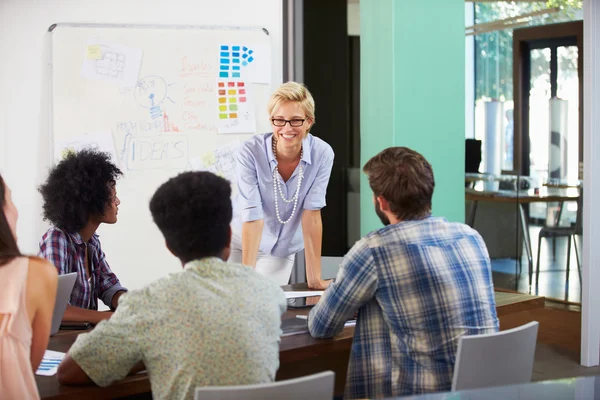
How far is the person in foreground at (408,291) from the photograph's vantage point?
6.57 ft

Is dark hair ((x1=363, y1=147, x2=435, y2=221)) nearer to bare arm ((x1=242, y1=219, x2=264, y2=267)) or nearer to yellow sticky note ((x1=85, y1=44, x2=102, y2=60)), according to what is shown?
bare arm ((x1=242, y1=219, x2=264, y2=267))

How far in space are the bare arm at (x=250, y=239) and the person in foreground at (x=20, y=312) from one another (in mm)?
1430

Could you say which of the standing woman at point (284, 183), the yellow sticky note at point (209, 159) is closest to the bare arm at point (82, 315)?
the standing woman at point (284, 183)

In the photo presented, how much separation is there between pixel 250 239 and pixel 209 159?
1.32 metres

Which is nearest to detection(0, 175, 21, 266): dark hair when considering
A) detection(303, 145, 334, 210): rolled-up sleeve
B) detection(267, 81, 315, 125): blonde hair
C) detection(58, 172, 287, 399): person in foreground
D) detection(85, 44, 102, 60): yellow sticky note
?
detection(58, 172, 287, 399): person in foreground

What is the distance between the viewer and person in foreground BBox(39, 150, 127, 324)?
8.52 ft

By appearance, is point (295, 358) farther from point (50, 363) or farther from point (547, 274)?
point (547, 274)

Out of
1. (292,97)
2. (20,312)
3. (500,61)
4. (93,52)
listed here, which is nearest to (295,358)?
(20,312)

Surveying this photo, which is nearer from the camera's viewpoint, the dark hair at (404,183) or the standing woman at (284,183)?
the dark hair at (404,183)

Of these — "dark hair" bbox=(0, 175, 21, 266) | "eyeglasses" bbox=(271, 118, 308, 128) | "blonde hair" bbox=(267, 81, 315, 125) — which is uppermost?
"blonde hair" bbox=(267, 81, 315, 125)

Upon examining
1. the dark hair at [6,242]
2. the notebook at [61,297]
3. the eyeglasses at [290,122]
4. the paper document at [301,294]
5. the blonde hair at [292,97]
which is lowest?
the paper document at [301,294]

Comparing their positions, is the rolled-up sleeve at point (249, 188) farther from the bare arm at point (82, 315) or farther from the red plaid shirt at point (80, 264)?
the bare arm at point (82, 315)

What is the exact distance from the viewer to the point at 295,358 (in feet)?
6.97

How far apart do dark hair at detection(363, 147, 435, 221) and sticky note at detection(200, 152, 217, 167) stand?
Answer: 2.42 metres
